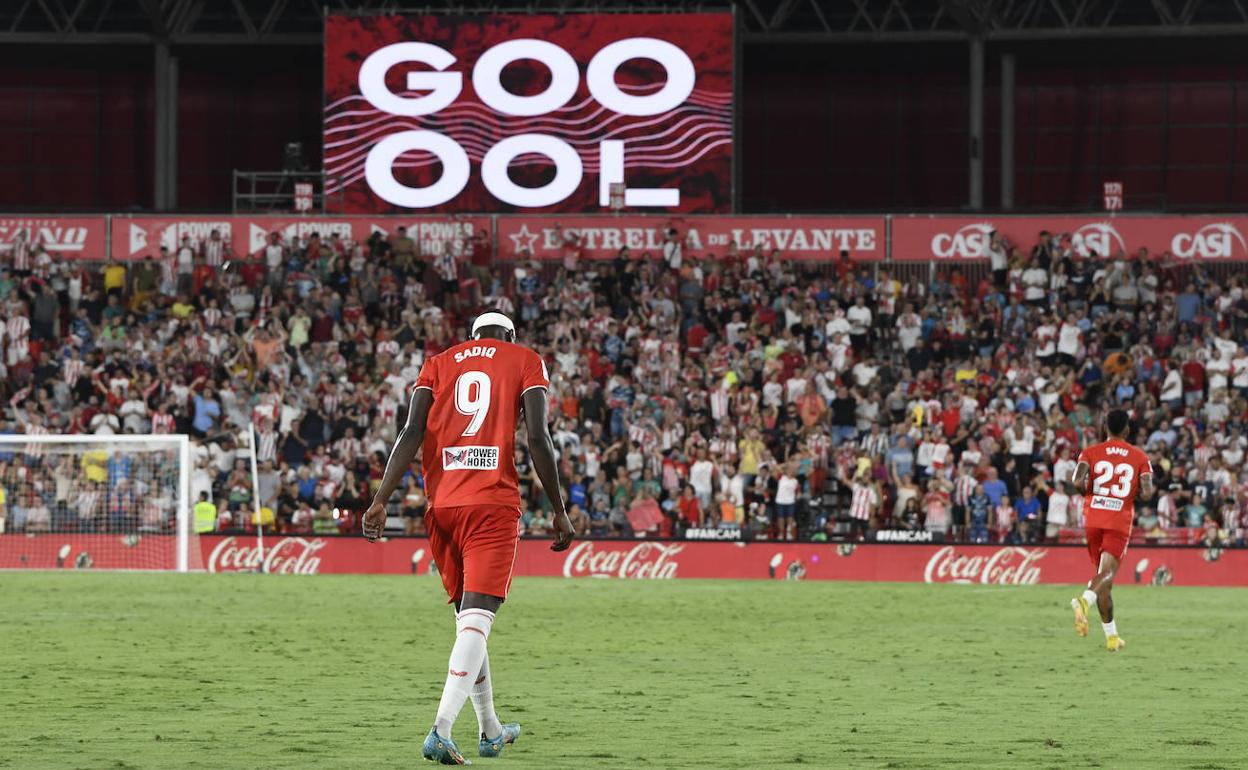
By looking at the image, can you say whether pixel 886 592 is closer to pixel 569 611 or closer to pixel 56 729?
pixel 569 611

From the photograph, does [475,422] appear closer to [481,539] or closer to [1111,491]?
[481,539]

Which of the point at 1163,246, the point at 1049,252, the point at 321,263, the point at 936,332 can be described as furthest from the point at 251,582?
the point at 1163,246

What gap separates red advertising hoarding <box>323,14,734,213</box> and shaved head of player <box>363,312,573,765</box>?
32.6 metres

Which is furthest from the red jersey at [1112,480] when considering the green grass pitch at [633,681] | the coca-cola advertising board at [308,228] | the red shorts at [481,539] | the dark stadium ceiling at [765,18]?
the dark stadium ceiling at [765,18]

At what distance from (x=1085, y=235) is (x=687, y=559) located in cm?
1363

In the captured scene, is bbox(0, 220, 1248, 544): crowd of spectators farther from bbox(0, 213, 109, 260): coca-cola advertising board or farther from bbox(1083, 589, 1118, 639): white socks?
bbox(1083, 589, 1118, 639): white socks

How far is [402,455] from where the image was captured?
1009 centimetres

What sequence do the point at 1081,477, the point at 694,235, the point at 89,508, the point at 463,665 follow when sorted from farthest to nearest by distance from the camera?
the point at 694,235 → the point at 89,508 → the point at 1081,477 → the point at 463,665

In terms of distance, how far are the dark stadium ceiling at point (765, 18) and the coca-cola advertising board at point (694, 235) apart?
486 centimetres

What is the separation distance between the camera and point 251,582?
94.8 ft

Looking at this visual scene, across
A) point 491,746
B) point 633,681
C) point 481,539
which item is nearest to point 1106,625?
point 633,681

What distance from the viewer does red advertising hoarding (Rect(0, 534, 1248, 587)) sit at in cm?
3153

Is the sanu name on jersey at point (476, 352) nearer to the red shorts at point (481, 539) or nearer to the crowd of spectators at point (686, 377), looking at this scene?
the red shorts at point (481, 539)

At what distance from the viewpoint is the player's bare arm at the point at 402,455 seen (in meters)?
9.99
